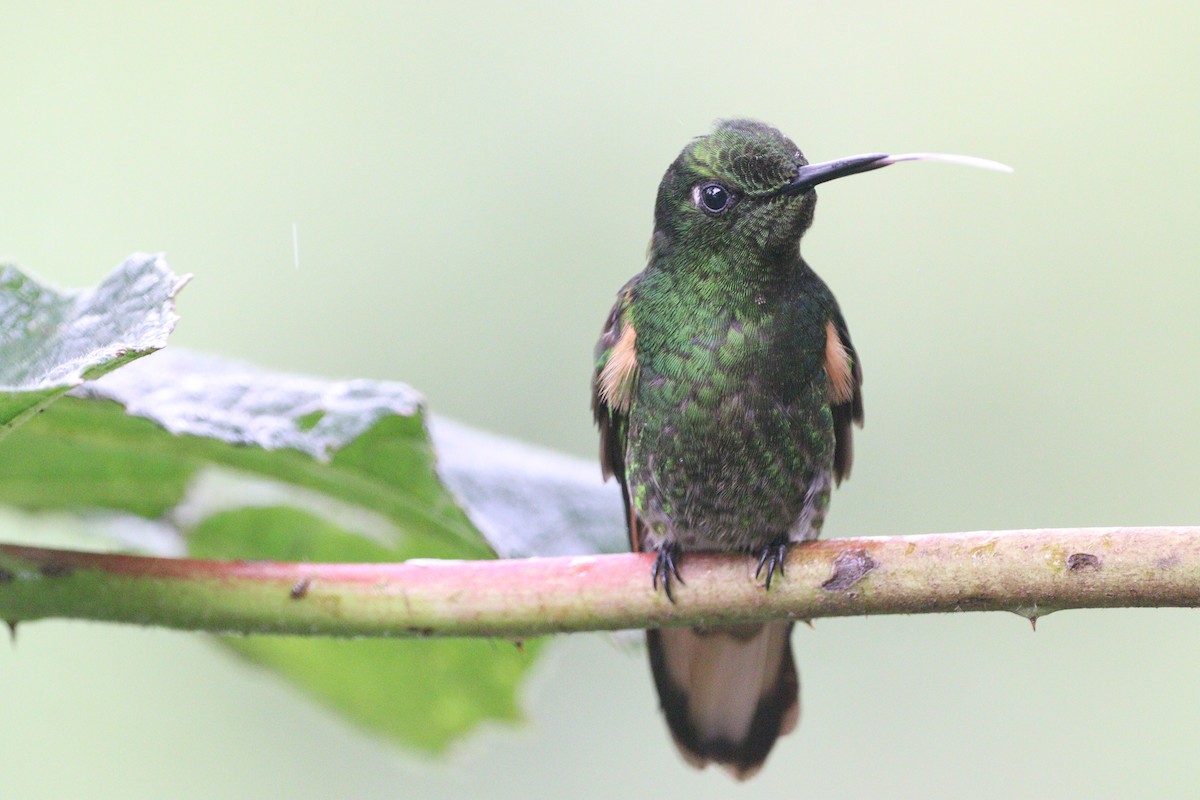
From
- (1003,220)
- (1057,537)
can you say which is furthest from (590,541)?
(1003,220)

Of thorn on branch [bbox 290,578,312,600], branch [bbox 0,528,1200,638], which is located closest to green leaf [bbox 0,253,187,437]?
branch [bbox 0,528,1200,638]

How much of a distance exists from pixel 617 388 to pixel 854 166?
764mm

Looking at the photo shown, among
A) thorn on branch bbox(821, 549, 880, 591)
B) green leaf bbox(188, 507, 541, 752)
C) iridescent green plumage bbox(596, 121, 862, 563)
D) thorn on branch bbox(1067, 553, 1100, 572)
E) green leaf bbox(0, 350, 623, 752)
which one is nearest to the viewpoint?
thorn on branch bbox(1067, 553, 1100, 572)

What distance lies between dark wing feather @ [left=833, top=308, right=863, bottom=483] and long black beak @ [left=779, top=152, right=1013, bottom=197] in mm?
352

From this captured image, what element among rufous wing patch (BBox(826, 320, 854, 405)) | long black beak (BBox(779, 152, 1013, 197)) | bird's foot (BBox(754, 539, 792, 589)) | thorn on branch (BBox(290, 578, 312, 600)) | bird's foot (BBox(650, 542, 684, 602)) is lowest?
thorn on branch (BBox(290, 578, 312, 600))

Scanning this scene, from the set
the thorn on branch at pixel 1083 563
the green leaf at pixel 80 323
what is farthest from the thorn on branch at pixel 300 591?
the thorn on branch at pixel 1083 563

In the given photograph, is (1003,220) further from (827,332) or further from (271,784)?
(271,784)

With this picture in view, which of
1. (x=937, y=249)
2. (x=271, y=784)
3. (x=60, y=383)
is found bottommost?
(x=271, y=784)

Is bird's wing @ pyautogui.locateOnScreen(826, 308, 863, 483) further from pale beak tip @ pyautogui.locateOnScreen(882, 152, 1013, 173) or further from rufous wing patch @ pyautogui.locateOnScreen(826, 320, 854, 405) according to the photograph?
pale beak tip @ pyautogui.locateOnScreen(882, 152, 1013, 173)

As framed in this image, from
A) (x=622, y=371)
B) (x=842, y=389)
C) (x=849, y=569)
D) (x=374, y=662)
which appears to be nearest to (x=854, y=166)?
(x=842, y=389)

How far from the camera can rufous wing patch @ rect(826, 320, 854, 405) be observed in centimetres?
271

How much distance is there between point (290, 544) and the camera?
2502mm

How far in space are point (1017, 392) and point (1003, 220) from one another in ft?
2.84

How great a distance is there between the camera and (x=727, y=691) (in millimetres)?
3086
